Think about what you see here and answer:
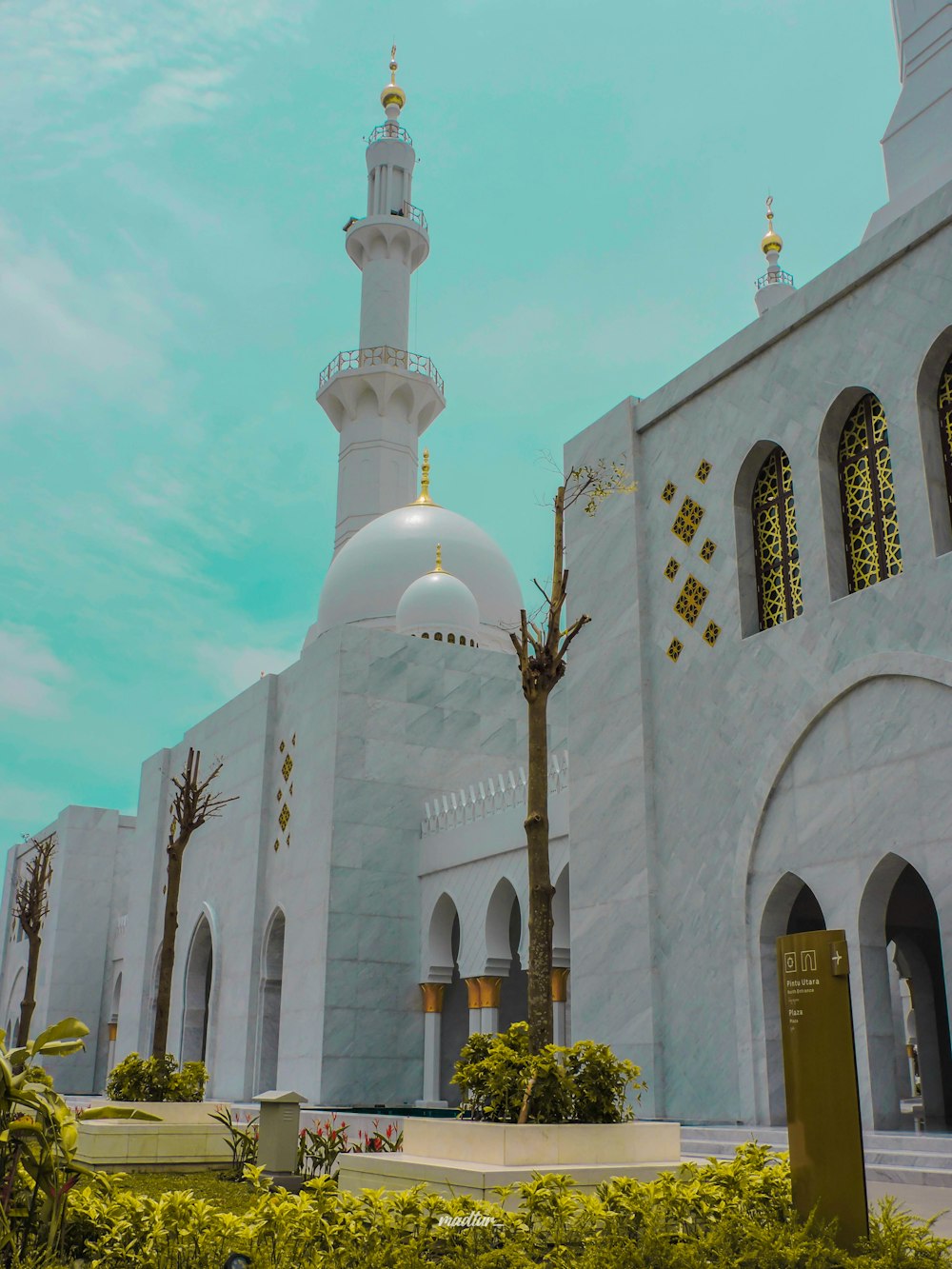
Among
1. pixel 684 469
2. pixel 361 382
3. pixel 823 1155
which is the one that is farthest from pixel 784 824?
pixel 361 382

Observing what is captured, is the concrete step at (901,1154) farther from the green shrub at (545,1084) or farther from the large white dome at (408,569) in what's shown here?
the large white dome at (408,569)

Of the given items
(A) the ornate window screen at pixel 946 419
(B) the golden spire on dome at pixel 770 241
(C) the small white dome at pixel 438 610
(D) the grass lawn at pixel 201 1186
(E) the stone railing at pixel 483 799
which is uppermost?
(B) the golden spire on dome at pixel 770 241

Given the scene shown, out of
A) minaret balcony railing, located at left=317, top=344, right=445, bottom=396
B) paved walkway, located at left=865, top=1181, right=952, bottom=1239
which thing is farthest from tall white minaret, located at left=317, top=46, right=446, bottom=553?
paved walkway, located at left=865, top=1181, right=952, bottom=1239

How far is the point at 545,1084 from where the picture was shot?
7215 millimetres

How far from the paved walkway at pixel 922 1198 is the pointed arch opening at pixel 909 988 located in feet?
4.56

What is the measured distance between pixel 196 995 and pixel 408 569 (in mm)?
9307

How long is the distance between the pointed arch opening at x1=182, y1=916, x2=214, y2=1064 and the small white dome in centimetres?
694

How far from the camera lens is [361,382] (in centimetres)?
2909

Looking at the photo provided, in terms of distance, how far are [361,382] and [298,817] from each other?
43.3ft

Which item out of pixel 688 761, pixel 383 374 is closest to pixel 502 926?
pixel 688 761

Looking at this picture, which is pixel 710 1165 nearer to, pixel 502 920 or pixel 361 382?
pixel 502 920

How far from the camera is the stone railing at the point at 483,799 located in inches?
626

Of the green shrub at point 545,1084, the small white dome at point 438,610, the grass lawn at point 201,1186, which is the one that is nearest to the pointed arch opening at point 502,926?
the small white dome at point 438,610

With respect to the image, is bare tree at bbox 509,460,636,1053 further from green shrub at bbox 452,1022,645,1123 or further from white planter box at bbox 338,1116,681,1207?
white planter box at bbox 338,1116,681,1207
